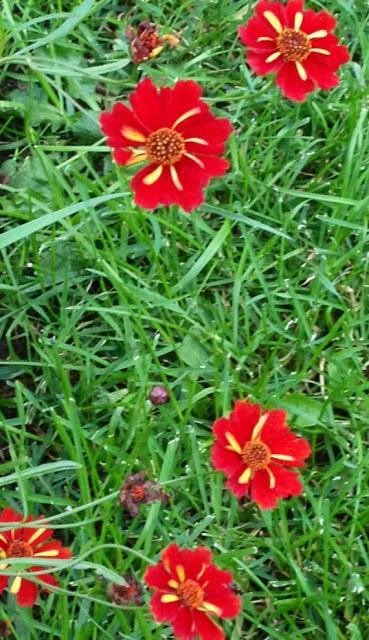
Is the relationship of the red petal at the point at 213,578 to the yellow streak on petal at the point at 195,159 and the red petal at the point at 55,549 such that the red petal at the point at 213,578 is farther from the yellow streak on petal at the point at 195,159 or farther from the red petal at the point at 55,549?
the yellow streak on petal at the point at 195,159

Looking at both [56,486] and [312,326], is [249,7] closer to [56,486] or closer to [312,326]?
[312,326]

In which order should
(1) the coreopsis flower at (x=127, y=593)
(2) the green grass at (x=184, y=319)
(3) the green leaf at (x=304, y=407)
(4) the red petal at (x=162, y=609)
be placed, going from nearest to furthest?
(4) the red petal at (x=162, y=609) → (1) the coreopsis flower at (x=127, y=593) → (2) the green grass at (x=184, y=319) → (3) the green leaf at (x=304, y=407)

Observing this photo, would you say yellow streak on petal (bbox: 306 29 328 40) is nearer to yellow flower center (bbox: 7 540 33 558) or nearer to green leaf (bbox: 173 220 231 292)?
green leaf (bbox: 173 220 231 292)

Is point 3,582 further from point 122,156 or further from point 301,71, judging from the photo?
point 301,71

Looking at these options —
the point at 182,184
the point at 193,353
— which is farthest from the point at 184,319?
the point at 182,184

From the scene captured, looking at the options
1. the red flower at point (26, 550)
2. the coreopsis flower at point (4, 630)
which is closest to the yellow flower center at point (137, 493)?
the red flower at point (26, 550)
